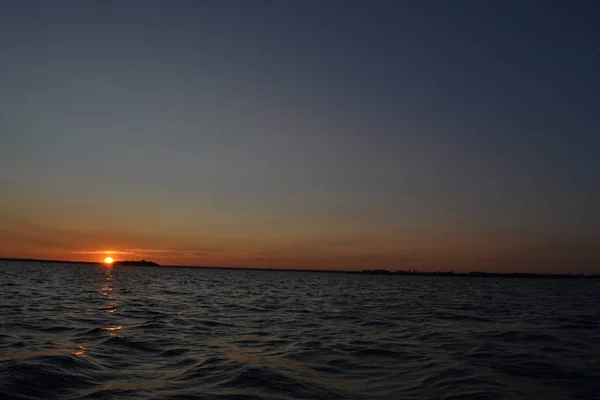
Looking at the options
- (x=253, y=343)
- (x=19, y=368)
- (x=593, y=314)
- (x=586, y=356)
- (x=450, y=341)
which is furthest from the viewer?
(x=593, y=314)

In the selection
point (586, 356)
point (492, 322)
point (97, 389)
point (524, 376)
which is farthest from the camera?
point (492, 322)

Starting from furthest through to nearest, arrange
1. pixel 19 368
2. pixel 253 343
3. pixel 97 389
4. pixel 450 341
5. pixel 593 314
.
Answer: pixel 593 314 < pixel 450 341 < pixel 253 343 < pixel 19 368 < pixel 97 389

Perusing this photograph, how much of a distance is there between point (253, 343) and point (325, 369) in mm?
4798

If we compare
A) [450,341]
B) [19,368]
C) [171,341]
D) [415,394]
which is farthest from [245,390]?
[450,341]

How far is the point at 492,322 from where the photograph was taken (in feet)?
80.9

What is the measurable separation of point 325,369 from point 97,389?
6.04 m

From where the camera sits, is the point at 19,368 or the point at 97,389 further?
the point at 19,368

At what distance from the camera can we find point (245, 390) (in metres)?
10.7

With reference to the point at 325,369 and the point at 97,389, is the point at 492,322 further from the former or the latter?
the point at 97,389

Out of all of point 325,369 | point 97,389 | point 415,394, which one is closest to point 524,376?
point 415,394

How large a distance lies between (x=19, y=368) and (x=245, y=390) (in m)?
6.04

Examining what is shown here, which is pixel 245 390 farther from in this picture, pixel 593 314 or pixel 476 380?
pixel 593 314

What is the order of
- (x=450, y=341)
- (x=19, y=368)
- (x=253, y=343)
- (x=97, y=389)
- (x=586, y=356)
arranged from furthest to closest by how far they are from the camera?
1. (x=450, y=341)
2. (x=253, y=343)
3. (x=586, y=356)
4. (x=19, y=368)
5. (x=97, y=389)

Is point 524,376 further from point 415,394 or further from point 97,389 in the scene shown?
point 97,389
